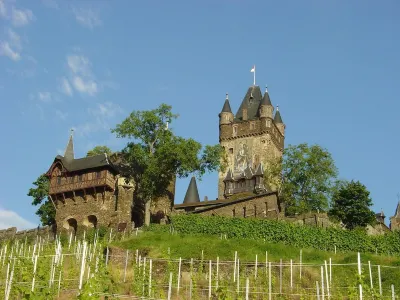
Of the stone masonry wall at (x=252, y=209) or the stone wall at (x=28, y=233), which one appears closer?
the stone wall at (x=28, y=233)

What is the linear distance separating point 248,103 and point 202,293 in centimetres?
4765

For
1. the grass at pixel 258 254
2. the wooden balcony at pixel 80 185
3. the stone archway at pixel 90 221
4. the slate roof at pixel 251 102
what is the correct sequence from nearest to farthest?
the grass at pixel 258 254, the wooden balcony at pixel 80 185, the stone archway at pixel 90 221, the slate roof at pixel 251 102

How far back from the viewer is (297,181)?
54906 millimetres

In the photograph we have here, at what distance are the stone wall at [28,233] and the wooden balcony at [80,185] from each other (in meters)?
3.02

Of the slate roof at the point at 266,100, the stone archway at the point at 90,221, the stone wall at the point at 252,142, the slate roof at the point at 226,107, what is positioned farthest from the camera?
the slate roof at the point at 226,107

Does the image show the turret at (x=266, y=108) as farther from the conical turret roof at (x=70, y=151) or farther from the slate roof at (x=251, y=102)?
the conical turret roof at (x=70, y=151)

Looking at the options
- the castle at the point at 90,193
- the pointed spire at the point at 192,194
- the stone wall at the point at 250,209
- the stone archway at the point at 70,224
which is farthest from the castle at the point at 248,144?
the stone archway at the point at 70,224

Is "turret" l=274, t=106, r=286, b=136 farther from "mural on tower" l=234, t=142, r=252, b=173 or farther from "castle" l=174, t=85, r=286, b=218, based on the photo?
"mural on tower" l=234, t=142, r=252, b=173

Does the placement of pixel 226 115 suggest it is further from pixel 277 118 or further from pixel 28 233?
pixel 28 233

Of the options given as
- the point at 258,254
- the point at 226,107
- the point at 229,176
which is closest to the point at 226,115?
the point at 226,107

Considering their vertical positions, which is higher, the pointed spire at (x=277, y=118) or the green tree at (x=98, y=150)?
the pointed spire at (x=277, y=118)

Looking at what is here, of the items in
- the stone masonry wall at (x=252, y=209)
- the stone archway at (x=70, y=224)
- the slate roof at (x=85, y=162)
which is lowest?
the stone archway at (x=70, y=224)

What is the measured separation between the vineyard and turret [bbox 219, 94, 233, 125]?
3175 centimetres

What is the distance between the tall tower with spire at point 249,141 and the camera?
60781mm
